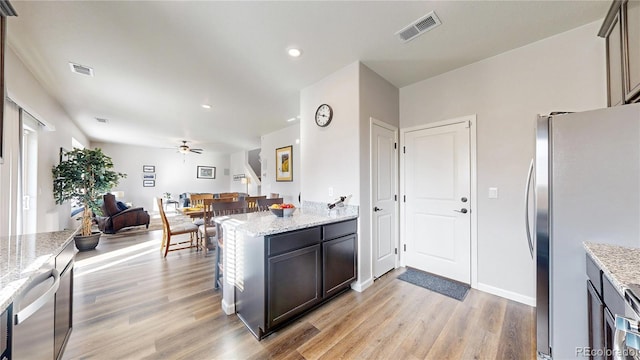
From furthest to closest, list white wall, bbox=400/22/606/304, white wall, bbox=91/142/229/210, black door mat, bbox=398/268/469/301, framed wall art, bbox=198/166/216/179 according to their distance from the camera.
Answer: framed wall art, bbox=198/166/216/179 < white wall, bbox=91/142/229/210 < black door mat, bbox=398/268/469/301 < white wall, bbox=400/22/606/304

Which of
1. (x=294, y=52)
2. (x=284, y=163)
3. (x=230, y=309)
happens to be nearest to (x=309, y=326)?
(x=230, y=309)

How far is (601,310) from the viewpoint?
1079 millimetres

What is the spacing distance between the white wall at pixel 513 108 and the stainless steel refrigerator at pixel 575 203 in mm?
1101

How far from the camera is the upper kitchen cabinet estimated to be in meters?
1.49

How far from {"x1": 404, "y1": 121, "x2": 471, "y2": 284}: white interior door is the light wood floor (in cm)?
48

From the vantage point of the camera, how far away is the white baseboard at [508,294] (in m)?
2.26

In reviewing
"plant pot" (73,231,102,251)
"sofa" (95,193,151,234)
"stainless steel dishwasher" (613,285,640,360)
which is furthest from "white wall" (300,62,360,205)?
"sofa" (95,193,151,234)

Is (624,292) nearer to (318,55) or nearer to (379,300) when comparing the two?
(379,300)

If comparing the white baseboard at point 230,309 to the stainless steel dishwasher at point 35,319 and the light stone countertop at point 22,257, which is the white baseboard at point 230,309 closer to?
the stainless steel dishwasher at point 35,319

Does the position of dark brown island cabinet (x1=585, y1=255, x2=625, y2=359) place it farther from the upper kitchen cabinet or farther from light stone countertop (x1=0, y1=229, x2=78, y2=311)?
light stone countertop (x1=0, y1=229, x2=78, y2=311)

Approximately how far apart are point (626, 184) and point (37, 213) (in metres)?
5.99

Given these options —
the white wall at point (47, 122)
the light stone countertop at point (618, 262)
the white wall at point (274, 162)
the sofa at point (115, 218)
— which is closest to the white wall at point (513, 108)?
the light stone countertop at point (618, 262)

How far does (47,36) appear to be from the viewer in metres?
2.14

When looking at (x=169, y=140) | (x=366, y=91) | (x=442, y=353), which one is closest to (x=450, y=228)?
(x=442, y=353)
